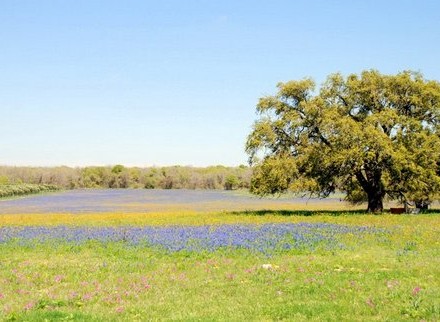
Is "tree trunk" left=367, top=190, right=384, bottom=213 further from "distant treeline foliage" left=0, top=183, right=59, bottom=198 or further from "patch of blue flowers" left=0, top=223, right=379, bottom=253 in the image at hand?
"distant treeline foliage" left=0, top=183, right=59, bottom=198

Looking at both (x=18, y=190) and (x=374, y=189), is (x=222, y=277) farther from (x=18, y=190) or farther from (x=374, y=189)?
(x=18, y=190)

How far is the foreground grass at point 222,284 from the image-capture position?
10.9 metres

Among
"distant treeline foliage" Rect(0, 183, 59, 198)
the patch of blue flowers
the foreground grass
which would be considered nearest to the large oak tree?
the patch of blue flowers

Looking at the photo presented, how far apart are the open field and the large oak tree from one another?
18858 millimetres

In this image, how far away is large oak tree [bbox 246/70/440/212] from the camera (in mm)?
42688

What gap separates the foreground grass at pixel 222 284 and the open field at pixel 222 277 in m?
0.03

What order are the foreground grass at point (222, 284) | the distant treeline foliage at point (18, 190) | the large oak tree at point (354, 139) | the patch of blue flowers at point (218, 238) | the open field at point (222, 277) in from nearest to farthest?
the foreground grass at point (222, 284), the open field at point (222, 277), the patch of blue flowers at point (218, 238), the large oak tree at point (354, 139), the distant treeline foliage at point (18, 190)

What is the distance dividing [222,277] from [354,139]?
98.7 feet

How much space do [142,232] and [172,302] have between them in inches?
590

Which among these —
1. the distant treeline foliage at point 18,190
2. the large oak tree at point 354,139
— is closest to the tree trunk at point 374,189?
the large oak tree at point 354,139

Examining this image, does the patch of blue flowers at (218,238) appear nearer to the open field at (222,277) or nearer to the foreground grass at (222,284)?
the open field at (222,277)

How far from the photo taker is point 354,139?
42250mm

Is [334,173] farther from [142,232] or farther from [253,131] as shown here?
[142,232]

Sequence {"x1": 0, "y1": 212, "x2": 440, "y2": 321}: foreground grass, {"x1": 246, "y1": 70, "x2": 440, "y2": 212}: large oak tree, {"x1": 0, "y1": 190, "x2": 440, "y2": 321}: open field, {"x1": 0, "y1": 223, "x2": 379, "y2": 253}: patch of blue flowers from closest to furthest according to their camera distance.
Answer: {"x1": 0, "y1": 212, "x2": 440, "y2": 321}: foreground grass
{"x1": 0, "y1": 190, "x2": 440, "y2": 321}: open field
{"x1": 0, "y1": 223, "x2": 379, "y2": 253}: patch of blue flowers
{"x1": 246, "y1": 70, "x2": 440, "y2": 212}: large oak tree
